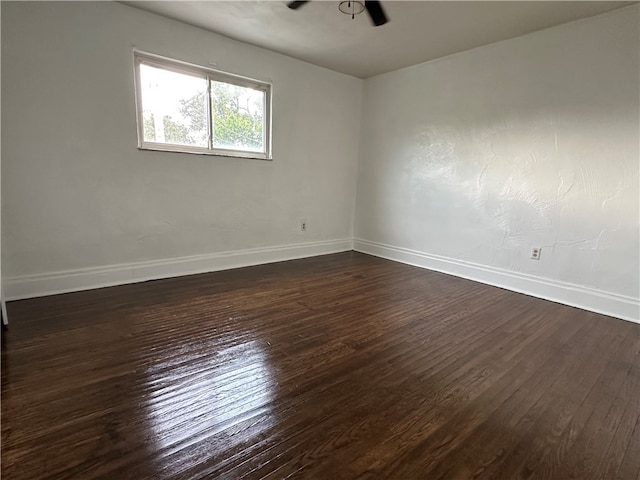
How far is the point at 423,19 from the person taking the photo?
280 centimetres

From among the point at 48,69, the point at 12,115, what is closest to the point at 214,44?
the point at 48,69

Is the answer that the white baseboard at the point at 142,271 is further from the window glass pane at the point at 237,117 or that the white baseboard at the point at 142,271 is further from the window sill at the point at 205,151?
the window glass pane at the point at 237,117

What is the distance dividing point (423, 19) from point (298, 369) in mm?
3011

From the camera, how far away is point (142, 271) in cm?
321

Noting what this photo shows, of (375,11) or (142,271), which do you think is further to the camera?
(142,271)

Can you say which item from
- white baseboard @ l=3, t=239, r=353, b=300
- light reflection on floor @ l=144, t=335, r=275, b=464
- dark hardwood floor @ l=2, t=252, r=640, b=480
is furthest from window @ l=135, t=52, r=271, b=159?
light reflection on floor @ l=144, t=335, r=275, b=464

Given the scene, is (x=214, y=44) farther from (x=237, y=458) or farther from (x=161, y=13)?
(x=237, y=458)

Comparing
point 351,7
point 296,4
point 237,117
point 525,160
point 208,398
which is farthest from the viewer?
point 237,117

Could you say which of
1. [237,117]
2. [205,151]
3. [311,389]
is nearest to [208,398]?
[311,389]

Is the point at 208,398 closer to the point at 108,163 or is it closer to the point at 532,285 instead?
the point at 108,163

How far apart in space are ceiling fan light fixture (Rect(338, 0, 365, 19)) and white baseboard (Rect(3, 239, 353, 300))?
2.62 m

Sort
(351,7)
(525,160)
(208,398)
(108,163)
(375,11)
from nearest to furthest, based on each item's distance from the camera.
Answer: (208,398) < (375,11) < (351,7) < (108,163) < (525,160)

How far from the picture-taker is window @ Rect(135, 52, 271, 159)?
307cm

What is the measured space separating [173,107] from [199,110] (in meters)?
0.26
